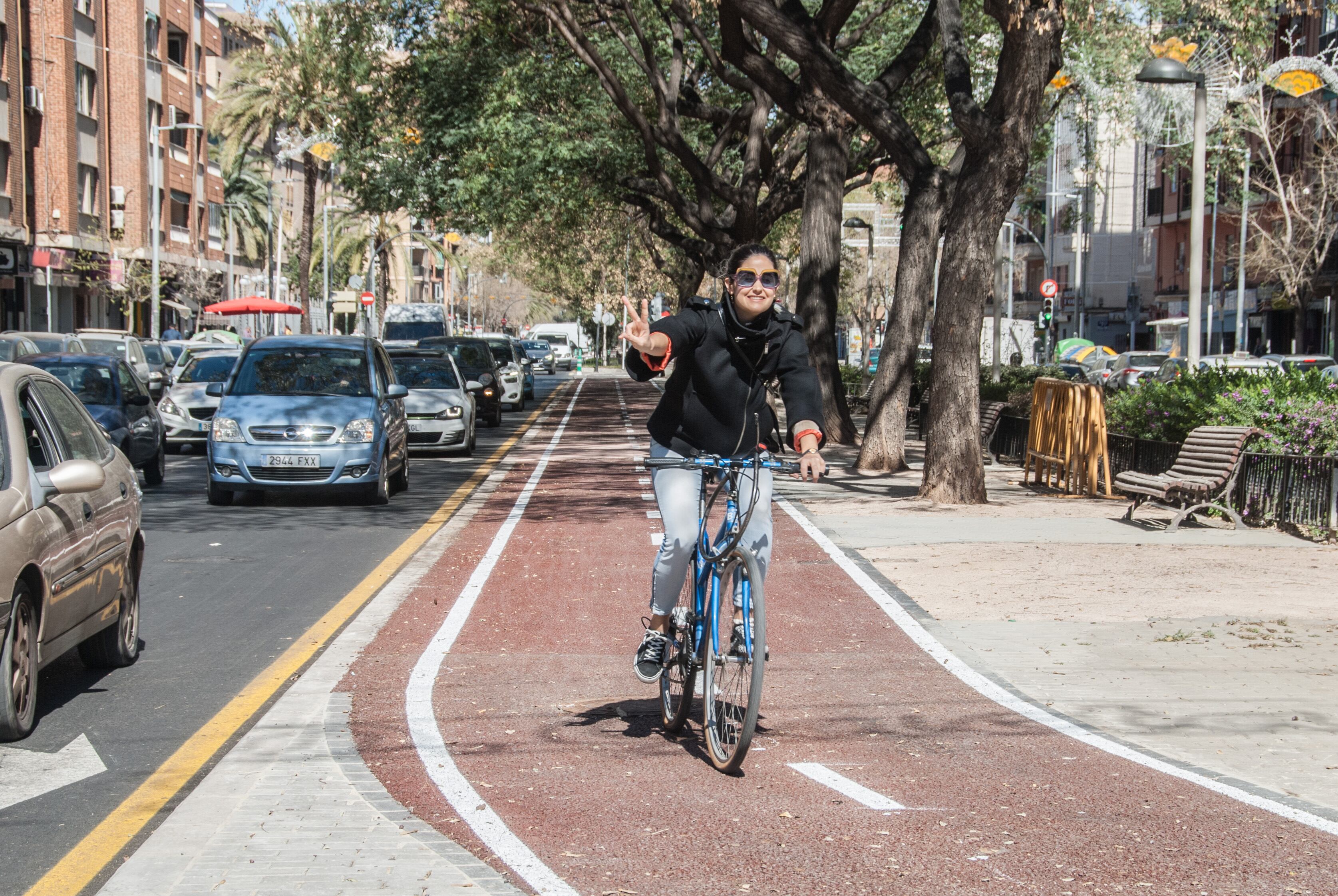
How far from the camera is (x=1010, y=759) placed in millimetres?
6012

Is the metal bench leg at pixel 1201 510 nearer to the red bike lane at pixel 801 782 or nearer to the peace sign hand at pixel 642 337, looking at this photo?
the red bike lane at pixel 801 782

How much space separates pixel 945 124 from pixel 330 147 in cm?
1546

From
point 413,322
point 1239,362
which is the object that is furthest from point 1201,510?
point 413,322

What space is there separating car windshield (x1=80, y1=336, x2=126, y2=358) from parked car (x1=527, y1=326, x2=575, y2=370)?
162 ft

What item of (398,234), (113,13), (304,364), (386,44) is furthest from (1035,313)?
(304,364)

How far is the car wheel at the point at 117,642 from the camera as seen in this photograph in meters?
7.54

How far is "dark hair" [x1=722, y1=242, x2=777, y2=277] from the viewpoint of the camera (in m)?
5.88

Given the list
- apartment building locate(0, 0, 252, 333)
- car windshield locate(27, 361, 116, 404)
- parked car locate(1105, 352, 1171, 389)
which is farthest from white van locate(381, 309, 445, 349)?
car windshield locate(27, 361, 116, 404)

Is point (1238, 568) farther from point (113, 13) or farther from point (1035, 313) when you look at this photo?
point (1035, 313)

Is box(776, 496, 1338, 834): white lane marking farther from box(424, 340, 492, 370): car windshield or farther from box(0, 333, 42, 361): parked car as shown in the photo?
box(424, 340, 492, 370): car windshield

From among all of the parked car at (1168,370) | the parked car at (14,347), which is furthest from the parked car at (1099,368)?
the parked car at (14,347)

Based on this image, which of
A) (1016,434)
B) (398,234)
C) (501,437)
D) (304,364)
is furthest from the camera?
(398,234)

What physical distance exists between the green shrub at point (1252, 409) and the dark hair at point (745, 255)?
9208mm

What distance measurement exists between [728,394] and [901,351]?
13.9m
